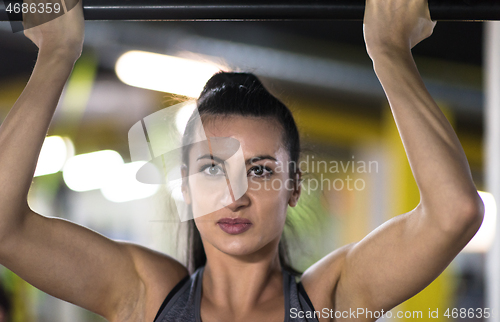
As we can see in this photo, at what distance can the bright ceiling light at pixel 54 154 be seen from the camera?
126 centimetres

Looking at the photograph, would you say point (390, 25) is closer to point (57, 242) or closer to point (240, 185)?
point (240, 185)

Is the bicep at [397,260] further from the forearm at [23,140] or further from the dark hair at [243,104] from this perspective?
the forearm at [23,140]

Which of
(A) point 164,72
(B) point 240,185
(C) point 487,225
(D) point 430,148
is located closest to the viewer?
(D) point 430,148

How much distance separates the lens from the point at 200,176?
1.60ft

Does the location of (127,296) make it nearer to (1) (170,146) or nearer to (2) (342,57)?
(1) (170,146)

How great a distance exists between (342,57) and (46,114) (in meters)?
1.35

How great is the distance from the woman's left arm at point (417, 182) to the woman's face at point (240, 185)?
4.7 inches

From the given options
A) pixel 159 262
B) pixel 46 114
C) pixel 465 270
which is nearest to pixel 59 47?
pixel 46 114

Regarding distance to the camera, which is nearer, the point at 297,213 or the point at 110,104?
the point at 297,213

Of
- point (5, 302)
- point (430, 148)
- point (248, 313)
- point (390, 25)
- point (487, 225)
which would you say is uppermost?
point (390, 25)

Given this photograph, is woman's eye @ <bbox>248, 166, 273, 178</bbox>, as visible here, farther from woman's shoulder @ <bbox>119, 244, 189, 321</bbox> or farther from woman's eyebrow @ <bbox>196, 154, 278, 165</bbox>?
woman's shoulder @ <bbox>119, 244, 189, 321</bbox>

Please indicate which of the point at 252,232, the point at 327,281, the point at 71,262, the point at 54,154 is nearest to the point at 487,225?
the point at 327,281

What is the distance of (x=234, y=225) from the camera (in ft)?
1.47

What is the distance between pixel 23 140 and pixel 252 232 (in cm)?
25
